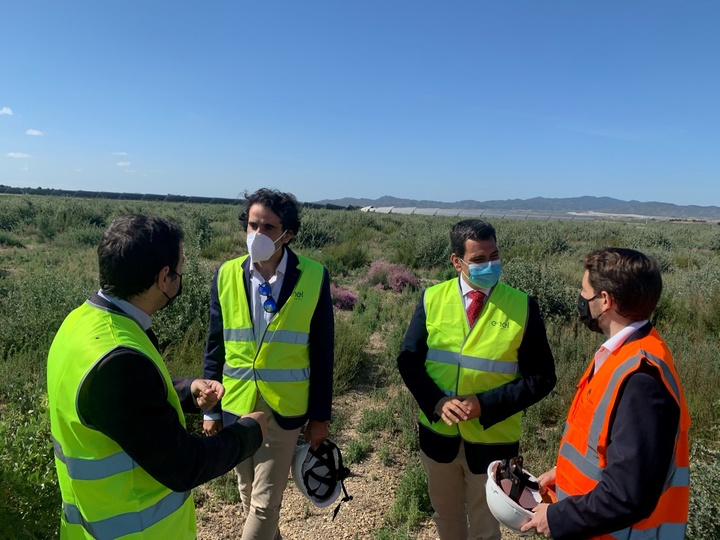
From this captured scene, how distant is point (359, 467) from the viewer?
4.18m

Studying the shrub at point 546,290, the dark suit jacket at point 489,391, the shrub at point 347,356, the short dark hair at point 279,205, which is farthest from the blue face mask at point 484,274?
the shrub at point 546,290

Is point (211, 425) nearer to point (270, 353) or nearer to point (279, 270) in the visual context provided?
point (270, 353)

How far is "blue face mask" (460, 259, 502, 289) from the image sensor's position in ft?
8.57

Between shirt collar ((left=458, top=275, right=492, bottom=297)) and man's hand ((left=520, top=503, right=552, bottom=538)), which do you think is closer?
man's hand ((left=520, top=503, right=552, bottom=538))

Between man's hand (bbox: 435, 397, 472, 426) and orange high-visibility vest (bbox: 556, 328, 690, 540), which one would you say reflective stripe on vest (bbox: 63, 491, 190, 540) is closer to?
man's hand (bbox: 435, 397, 472, 426)

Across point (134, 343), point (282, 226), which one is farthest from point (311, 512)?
point (134, 343)

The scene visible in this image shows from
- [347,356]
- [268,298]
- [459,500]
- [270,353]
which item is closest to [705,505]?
[459,500]

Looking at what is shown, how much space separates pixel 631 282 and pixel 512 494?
3.49ft

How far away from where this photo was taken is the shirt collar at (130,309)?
1.58m

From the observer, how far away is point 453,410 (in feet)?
7.98

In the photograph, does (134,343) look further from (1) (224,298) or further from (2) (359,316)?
(2) (359,316)

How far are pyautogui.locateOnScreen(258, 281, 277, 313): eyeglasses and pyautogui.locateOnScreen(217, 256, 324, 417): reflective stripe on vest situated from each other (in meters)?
0.05

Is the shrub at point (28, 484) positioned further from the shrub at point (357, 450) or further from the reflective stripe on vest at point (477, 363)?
the shrub at point (357, 450)

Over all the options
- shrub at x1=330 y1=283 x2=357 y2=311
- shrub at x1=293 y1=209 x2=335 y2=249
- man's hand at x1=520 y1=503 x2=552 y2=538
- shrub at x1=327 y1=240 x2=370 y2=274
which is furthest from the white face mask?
shrub at x1=293 y1=209 x2=335 y2=249
